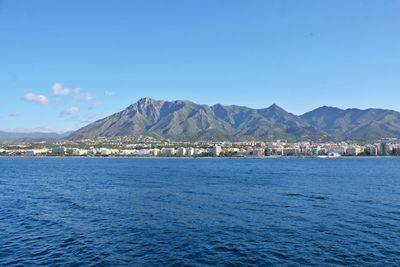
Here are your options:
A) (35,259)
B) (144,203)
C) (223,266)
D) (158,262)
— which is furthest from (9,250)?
(144,203)

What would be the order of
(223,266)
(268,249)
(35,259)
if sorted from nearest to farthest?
1. (223,266)
2. (35,259)
3. (268,249)

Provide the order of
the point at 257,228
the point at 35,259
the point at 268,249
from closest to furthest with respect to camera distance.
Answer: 1. the point at 35,259
2. the point at 268,249
3. the point at 257,228

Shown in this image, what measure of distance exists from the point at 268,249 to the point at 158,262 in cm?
603

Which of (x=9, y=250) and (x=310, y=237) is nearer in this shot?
(x=9, y=250)

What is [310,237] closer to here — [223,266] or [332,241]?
[332,241]

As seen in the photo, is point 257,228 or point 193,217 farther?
point 193,217

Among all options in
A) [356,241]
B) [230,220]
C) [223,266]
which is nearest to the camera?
[223,266]

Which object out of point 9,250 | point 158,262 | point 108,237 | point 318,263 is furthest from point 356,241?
point 9,250

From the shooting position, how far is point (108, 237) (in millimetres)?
21953

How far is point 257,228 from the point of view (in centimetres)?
2381

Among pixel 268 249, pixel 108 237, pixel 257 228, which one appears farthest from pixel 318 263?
pixel 108 237

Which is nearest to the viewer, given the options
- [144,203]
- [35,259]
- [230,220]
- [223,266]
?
[223,266]

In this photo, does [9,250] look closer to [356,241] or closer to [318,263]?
[318,263]

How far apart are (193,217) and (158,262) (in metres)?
10.6
